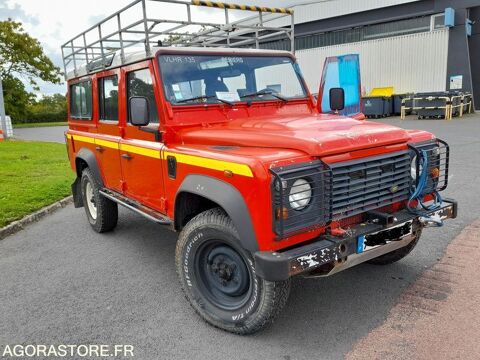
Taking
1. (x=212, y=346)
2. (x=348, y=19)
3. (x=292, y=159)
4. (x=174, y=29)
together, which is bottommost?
(x=212, y=346)

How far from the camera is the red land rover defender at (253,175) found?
2713 millimetres

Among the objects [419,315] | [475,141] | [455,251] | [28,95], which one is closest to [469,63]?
[475,141]

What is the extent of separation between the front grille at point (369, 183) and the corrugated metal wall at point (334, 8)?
24.1 m

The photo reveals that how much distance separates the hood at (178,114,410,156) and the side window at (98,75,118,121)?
1388 millimetres

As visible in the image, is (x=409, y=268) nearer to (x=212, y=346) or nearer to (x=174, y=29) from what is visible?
(x=212, y=346)

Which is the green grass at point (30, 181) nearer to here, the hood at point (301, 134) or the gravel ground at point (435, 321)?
the hood at point (301, 134)

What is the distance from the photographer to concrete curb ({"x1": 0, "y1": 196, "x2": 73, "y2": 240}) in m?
5.89

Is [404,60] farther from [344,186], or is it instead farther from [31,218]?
[344,186]

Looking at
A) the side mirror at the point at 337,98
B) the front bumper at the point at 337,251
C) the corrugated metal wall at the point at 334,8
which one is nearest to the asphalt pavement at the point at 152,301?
the front bumper at the point at 337,251

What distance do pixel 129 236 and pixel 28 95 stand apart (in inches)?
1429

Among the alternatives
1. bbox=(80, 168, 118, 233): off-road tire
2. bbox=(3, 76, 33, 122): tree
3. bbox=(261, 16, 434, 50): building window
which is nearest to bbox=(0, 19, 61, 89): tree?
bbox=(3, 76, 33, 122): tree

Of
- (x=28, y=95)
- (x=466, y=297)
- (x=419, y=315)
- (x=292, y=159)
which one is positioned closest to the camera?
(x=292, y=159)

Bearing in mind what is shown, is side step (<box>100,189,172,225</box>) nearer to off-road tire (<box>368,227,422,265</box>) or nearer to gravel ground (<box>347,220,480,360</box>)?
gravel ground (<box>347,220,480,360</box>)

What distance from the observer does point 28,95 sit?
3662cm
